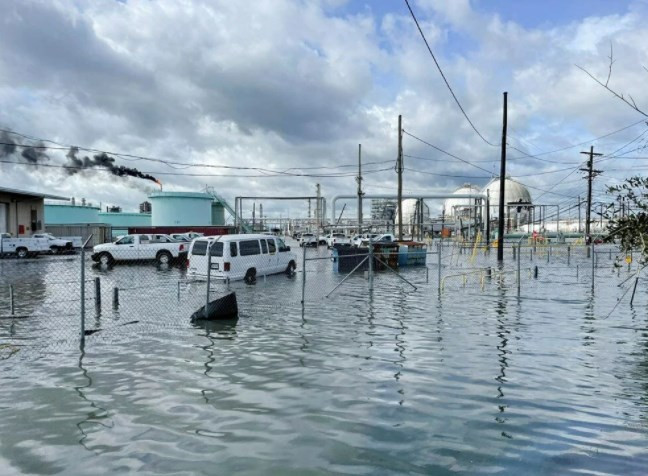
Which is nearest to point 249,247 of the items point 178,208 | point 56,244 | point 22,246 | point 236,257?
point 236,257

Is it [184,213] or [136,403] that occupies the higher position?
[184,213]

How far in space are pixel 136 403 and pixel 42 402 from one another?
1.18m

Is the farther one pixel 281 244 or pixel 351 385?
pixel 281 244

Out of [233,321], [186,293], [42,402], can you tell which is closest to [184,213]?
[186,293]

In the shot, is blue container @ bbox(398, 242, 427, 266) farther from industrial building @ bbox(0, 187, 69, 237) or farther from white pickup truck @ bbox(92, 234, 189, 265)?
industrial building @ bbox(0, 187, 69, 237)

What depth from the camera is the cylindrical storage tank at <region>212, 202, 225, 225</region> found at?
6906 cm

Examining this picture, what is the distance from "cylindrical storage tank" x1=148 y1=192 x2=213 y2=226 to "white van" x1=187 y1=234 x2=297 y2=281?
1721 inches

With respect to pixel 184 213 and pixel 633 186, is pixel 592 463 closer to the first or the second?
pixel 633 186

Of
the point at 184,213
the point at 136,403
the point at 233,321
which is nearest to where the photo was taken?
the point at 136,403

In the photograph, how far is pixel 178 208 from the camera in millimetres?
63406

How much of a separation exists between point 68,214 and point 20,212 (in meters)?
30.3

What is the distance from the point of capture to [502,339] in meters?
10.1

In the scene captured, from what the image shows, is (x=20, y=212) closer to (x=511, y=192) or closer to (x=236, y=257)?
(x=236, y=257)

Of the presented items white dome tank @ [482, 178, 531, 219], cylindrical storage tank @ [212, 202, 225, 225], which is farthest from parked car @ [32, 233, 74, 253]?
white dome tank @ [482, 178, 531, 219]
